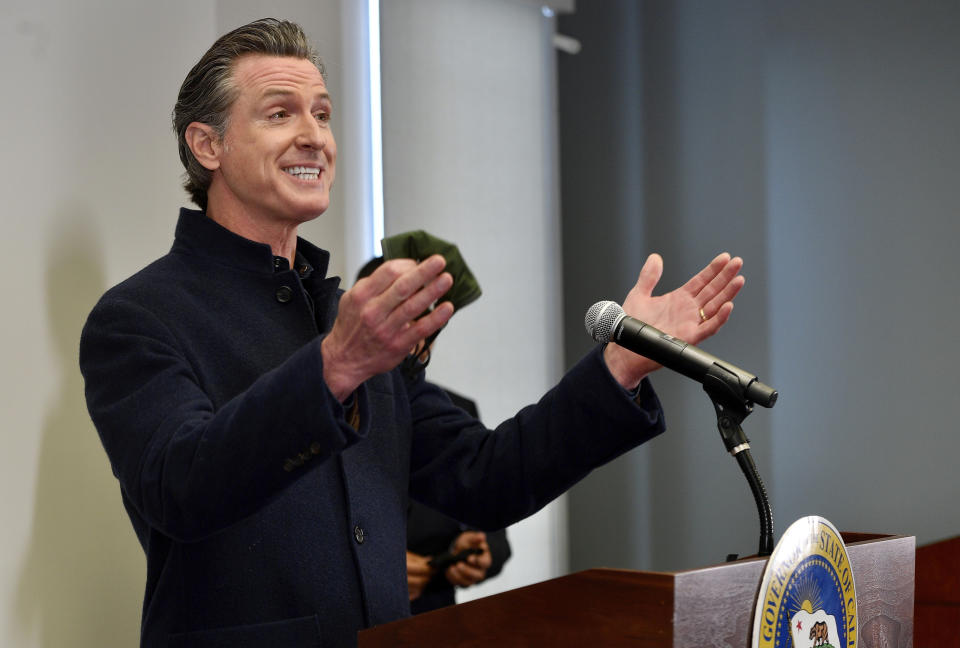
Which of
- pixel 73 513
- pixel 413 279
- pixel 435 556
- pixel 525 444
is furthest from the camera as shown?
pixel 435 556

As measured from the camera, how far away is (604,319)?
4.56ft

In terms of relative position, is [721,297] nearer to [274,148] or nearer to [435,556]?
[274,148]

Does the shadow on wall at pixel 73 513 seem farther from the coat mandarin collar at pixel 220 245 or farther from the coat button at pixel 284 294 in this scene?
the coat button at pixel 284 294

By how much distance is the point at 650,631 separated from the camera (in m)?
1.06

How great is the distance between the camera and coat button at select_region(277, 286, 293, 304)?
165cm

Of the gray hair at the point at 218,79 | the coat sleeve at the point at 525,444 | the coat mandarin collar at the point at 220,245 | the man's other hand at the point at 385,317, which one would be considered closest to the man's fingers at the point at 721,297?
the coat sleeve at the point at 525,444

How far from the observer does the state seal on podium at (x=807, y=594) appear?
44.5 inches

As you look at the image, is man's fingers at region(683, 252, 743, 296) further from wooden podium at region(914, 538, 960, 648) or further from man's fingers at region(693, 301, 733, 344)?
wooden podium at region(914, 538, 960, 648)

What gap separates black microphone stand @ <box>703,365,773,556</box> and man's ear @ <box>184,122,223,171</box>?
0.87 meters

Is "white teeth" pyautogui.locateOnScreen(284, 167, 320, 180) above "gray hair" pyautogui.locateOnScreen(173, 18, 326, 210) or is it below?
below

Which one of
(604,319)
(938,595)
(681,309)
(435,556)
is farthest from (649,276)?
(938,595)

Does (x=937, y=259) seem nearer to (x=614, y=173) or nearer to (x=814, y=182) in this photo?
(x=814, y=182)

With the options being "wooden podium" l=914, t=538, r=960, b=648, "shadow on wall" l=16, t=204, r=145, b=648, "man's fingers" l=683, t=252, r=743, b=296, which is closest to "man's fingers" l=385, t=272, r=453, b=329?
"man's fingers" l=683, t=252, r=743, b=296

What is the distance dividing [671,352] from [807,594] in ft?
1.08
